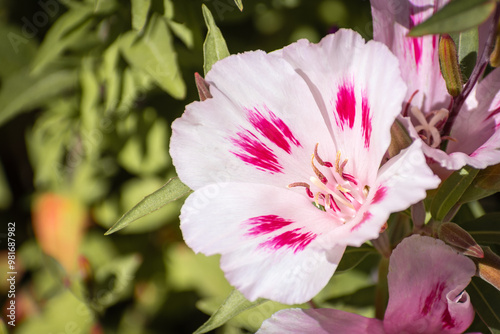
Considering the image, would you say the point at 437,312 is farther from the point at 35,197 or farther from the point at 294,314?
the point at 35,197

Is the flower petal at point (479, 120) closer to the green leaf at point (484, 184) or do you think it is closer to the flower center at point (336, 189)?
the green leaf at point (484, 184)

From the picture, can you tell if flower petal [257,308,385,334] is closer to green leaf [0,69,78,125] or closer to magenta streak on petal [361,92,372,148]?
magenta streak on petal [361,92,372,148]

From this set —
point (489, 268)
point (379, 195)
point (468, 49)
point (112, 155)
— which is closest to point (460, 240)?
point (489, 268)

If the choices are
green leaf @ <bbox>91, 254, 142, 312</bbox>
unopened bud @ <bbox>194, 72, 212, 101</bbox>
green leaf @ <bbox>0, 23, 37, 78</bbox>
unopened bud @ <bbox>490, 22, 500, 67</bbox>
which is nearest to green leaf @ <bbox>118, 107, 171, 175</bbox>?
green leaf @ <bbox>91, 254, 142, 312</bbox>

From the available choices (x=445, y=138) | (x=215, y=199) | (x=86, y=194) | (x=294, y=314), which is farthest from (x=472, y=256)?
(x=86, y=194)

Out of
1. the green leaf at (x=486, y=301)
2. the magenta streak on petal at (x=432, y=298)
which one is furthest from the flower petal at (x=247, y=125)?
the green leaf at (x=486, y=301)
